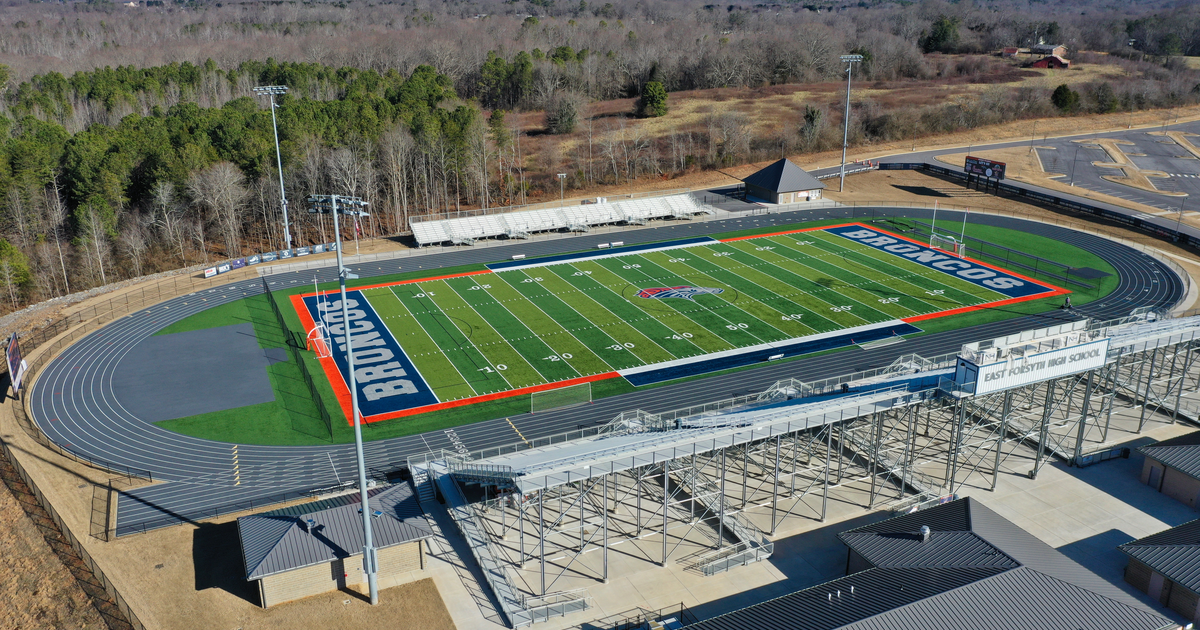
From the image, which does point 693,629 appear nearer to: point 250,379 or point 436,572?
point 436,572

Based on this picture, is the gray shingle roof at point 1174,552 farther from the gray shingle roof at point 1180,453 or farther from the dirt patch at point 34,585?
the dirt patch at point 34,585

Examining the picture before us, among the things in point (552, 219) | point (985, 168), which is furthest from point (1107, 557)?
point (985, 168)

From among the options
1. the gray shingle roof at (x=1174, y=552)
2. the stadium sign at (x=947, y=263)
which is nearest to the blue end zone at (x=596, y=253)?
the stadium sign at (x=947, y=263)

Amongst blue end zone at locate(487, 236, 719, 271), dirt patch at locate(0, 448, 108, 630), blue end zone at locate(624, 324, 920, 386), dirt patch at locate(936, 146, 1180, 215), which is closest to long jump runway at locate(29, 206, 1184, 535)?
blue end zone at locate(624, 324, 920, 386)

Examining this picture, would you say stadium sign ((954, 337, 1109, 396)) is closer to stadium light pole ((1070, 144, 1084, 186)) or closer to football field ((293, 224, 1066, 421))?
football field ((293, 224, 1066, 421))

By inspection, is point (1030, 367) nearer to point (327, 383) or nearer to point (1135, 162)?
point (327, 383)

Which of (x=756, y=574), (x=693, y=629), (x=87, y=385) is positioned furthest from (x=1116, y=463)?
(x=87, y=385)
